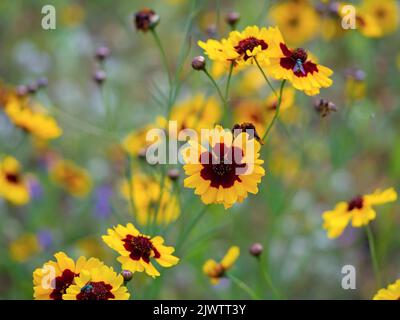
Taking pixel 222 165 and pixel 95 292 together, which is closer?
pixel 95 292

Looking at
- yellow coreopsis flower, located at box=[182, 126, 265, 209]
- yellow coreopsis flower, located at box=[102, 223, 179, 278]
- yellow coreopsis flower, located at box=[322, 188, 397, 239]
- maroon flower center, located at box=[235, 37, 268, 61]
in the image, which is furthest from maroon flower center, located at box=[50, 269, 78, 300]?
yellow coreopsis flower, located at box=[322, 188, 397, 239]

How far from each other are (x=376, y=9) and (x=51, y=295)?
87.6 inches

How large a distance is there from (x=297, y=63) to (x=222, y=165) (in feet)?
0.95

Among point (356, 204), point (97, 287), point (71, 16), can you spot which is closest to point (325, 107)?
point (356, 204)

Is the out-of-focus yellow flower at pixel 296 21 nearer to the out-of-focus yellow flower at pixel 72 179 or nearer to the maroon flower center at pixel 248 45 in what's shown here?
the out-of-focus yellow flower at pixel 72 179

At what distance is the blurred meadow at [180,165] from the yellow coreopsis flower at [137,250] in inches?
13.7

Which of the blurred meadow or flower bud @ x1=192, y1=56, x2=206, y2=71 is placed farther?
the blurred meadow

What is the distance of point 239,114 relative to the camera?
2.86m

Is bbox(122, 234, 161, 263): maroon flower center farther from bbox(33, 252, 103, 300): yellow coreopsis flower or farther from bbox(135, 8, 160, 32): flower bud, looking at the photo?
bbox(135, 8, 160, 32): flower bud

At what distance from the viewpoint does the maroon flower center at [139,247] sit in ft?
5.02

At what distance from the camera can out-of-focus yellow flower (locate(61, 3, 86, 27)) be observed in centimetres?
415

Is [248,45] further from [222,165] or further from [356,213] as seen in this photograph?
[356,213]

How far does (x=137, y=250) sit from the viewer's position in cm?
154
